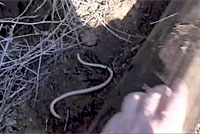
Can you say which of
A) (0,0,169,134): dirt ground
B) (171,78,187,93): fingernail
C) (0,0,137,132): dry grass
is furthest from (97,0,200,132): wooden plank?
(0,0,137,132): dry grass

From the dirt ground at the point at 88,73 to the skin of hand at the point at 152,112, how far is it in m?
0.43

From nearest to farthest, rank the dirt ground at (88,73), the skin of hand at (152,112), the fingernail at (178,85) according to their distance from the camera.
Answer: the skin of hand at (152,112), the fingernail at (178,85), the dirt ground at (88,73)

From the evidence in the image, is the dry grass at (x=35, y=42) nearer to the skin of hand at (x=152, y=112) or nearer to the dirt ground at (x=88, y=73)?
the dirt ground at (x=88, y=73)

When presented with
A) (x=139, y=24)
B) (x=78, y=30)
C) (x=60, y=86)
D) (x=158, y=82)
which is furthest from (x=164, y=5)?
(x=158, y=82)

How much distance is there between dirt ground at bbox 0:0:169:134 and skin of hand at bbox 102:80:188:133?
0.43 metres

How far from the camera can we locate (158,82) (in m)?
1.41

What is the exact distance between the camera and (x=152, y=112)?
4.30 feet

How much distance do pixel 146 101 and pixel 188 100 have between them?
0.47ft

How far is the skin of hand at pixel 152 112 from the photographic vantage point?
4.22 ft

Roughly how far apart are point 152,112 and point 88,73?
0.67 meters

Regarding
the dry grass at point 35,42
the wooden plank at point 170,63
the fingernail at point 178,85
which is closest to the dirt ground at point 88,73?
the dry grass at point 35,42

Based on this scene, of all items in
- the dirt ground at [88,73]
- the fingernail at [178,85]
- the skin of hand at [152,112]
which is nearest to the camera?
the skin of hand at [152,112]

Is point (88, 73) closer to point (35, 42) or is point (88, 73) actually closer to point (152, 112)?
point (35, 42)

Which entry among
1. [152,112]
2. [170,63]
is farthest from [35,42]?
[152,112]
